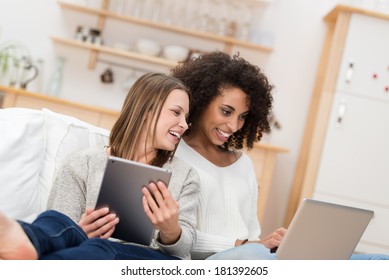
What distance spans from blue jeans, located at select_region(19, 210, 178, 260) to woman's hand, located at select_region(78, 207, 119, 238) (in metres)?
0.07

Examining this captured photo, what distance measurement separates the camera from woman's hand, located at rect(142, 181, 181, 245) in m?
1.68

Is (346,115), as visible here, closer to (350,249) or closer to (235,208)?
(235,208)

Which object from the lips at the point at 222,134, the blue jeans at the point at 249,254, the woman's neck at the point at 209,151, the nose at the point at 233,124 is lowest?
the blue jeans at the point at 249,254

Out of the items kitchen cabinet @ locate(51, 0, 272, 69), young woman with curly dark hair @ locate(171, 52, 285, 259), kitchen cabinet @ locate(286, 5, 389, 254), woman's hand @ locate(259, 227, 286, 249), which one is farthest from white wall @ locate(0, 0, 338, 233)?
woman's hand @ locate(259, 227, 286, 249)

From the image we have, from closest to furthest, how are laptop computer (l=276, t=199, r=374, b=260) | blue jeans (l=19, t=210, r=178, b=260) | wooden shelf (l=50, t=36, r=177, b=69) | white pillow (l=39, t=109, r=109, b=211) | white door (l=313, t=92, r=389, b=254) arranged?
blue jeans (l=19, t=210, r=178, b=260)
laptop computer (l=276, t=199, r=374, b=260)
white pillow (l=39, t=109, r=109, b=211)
white door (l=313, t=92, r=389, b=254)
wooden shelf (l=50, t=36, r=177, b=69)

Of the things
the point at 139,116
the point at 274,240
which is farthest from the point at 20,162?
the point at 274,240

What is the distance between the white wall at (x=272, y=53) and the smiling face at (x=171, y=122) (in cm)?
294

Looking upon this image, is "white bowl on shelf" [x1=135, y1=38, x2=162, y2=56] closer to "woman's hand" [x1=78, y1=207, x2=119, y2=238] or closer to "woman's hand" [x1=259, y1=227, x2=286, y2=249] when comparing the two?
"woman's hand" [x1=259, y1=227, x2=286, y2=249]

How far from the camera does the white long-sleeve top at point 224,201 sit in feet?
7.30

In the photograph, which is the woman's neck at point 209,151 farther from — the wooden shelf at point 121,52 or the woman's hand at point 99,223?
the wooden shelf at point 121,52

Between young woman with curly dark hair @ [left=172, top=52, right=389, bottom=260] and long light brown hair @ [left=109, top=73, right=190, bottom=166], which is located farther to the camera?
young woman with curly dark hair @ [left=172, top=52, right=389, bottom=260]

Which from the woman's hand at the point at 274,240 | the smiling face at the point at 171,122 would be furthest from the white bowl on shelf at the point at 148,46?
the woman's hand at the point at 274,240
